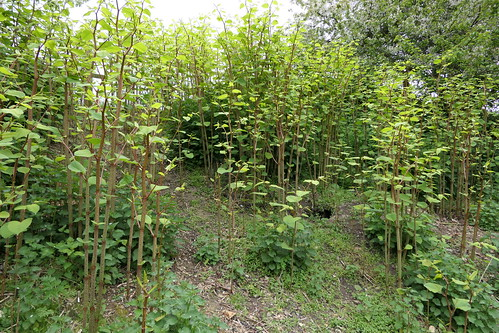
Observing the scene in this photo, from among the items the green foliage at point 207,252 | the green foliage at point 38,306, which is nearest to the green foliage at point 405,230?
the green foliage at point 207,252

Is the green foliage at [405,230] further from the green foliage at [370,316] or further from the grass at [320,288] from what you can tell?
the green foliage at [370,316]

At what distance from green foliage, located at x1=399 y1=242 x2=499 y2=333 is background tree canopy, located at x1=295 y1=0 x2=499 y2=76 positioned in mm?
4301

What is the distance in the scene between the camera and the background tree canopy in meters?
6.25

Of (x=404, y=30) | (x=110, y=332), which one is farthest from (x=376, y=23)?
(x=110, y=332)

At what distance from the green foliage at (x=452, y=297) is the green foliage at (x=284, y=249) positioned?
900mm

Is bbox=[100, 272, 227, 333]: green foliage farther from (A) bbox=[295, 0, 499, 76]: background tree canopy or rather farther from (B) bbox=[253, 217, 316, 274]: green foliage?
(A) bbox=[295, 0, 499, 76]: background tree canopy

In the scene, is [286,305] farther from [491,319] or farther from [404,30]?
[404,30]

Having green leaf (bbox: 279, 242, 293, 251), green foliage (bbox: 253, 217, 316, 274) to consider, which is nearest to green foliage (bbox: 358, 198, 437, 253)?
green foliage (bbox: 253, 217, 316, 274)

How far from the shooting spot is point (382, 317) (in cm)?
239

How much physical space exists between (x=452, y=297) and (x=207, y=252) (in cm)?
225

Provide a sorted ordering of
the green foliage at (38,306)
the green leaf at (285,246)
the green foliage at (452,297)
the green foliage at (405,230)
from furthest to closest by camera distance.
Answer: the green foliage at (405,230) < the green leaf at (285,246) < the green foliage at (452,297) < the green foliage at (38,306)

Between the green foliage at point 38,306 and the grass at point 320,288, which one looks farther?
the grass at point 320,288

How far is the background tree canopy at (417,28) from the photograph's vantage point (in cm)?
625

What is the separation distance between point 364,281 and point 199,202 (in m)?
2.25
